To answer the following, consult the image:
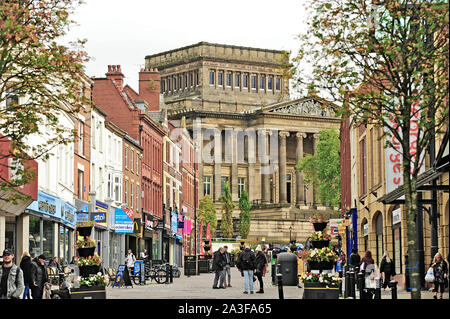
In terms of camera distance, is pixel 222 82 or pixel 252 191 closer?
pixel 252 191

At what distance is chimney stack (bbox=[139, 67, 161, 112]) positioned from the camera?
8650cm

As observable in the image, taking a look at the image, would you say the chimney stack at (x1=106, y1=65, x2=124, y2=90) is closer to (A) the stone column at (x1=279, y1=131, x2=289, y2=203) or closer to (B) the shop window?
(B) the shop window

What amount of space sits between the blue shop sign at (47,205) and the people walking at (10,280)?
22078 millimetres

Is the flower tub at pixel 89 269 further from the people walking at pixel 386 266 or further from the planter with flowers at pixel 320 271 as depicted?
the people walking at pixel 386 266

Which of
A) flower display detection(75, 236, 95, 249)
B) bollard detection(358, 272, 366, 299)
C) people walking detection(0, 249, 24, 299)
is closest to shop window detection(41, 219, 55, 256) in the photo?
flower display detection(75, 236, 95, 249)

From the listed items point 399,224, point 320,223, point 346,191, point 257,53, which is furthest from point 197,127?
point 320,223

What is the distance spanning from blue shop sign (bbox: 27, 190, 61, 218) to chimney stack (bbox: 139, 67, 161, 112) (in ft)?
126

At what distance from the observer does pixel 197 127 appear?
13938 centimetres

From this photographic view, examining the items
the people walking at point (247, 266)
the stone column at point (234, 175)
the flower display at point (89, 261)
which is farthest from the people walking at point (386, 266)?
the stone column at point (234, 175)

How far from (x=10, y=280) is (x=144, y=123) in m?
56.4

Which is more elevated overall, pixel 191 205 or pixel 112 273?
pixel 191 205

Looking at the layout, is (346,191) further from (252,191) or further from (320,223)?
(252,191)

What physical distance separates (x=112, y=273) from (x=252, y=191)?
325 ft

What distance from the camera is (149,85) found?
284 ft
